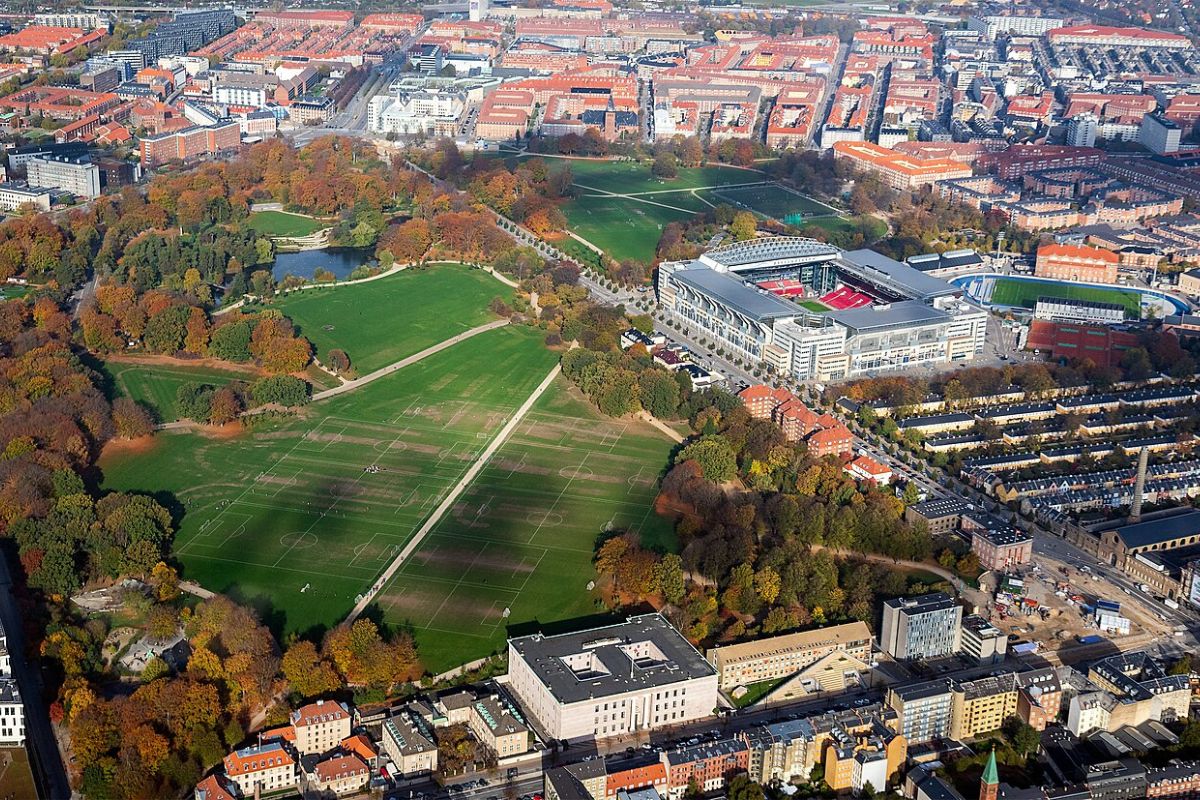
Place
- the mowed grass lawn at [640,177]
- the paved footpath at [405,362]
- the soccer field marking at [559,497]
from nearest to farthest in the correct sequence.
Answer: the soccer field marking at [559,497]
the paved footpath at [405,362]
the mowed grass lawn at [640,177]

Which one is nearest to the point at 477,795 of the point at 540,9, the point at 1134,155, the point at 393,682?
the point at 393,682

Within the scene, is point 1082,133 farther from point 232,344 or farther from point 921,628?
point 921,628

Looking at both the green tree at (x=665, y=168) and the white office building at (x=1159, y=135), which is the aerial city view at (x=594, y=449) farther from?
the white office building at (x=1159, y=135)

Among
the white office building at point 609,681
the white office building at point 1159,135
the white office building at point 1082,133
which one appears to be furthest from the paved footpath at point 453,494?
the white office building at point 1159,135

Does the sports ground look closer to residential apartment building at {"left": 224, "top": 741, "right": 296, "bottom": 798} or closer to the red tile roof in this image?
the red tile roof

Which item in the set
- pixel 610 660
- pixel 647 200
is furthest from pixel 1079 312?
pixel 610 660

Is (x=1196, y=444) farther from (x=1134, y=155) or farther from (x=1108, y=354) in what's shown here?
(x=1134, y=155)

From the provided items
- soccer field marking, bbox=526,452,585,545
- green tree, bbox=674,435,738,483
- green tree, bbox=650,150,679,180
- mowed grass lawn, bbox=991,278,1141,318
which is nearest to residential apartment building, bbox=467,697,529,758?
soccer field marking, bbox=526,452,585,545
